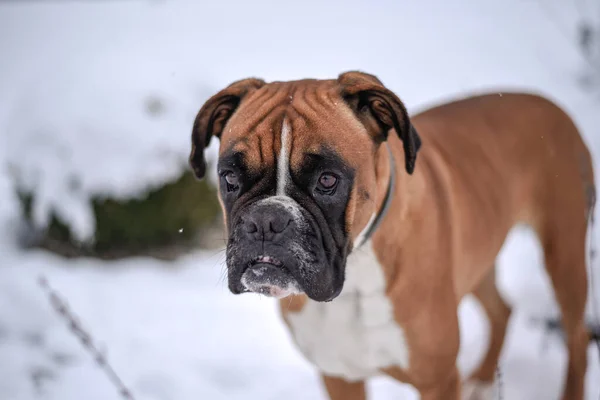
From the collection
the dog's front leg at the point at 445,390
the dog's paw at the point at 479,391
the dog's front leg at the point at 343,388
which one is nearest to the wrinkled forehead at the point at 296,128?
the dog's front leg at the point at 445,390

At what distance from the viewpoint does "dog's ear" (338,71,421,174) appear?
75.1 inches

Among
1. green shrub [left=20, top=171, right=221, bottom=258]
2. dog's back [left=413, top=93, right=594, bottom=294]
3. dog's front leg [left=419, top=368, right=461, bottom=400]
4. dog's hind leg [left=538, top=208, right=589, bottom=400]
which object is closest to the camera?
dog's front leg [left=419, top=368, right=461, bottom=400]

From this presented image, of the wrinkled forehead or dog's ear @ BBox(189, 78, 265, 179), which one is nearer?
the wrinkled forehead

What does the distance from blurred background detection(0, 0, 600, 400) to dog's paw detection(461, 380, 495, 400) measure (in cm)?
14

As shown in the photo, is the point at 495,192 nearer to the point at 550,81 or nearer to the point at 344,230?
the point at 344,230

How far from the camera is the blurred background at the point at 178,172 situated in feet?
11.0

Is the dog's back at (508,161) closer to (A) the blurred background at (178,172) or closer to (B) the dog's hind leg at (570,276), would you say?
(B) the dog's hind leg at (570,276)

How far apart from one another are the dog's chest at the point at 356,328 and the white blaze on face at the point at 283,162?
0.42 m

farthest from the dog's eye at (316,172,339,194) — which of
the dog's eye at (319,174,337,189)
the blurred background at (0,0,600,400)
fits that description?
the blurred background at (0,0,600,400)

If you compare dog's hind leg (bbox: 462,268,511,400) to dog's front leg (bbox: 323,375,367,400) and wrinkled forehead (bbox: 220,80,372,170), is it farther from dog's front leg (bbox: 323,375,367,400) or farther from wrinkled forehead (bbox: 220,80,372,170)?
wrinkled forehead (bbox: 220,80,372,170)

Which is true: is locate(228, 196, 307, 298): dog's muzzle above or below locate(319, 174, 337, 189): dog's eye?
below

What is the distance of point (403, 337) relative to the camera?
2.10 meters

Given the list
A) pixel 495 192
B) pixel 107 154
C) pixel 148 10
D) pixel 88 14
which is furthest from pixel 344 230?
pixel 88 14

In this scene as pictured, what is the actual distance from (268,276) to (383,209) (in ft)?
1.68
